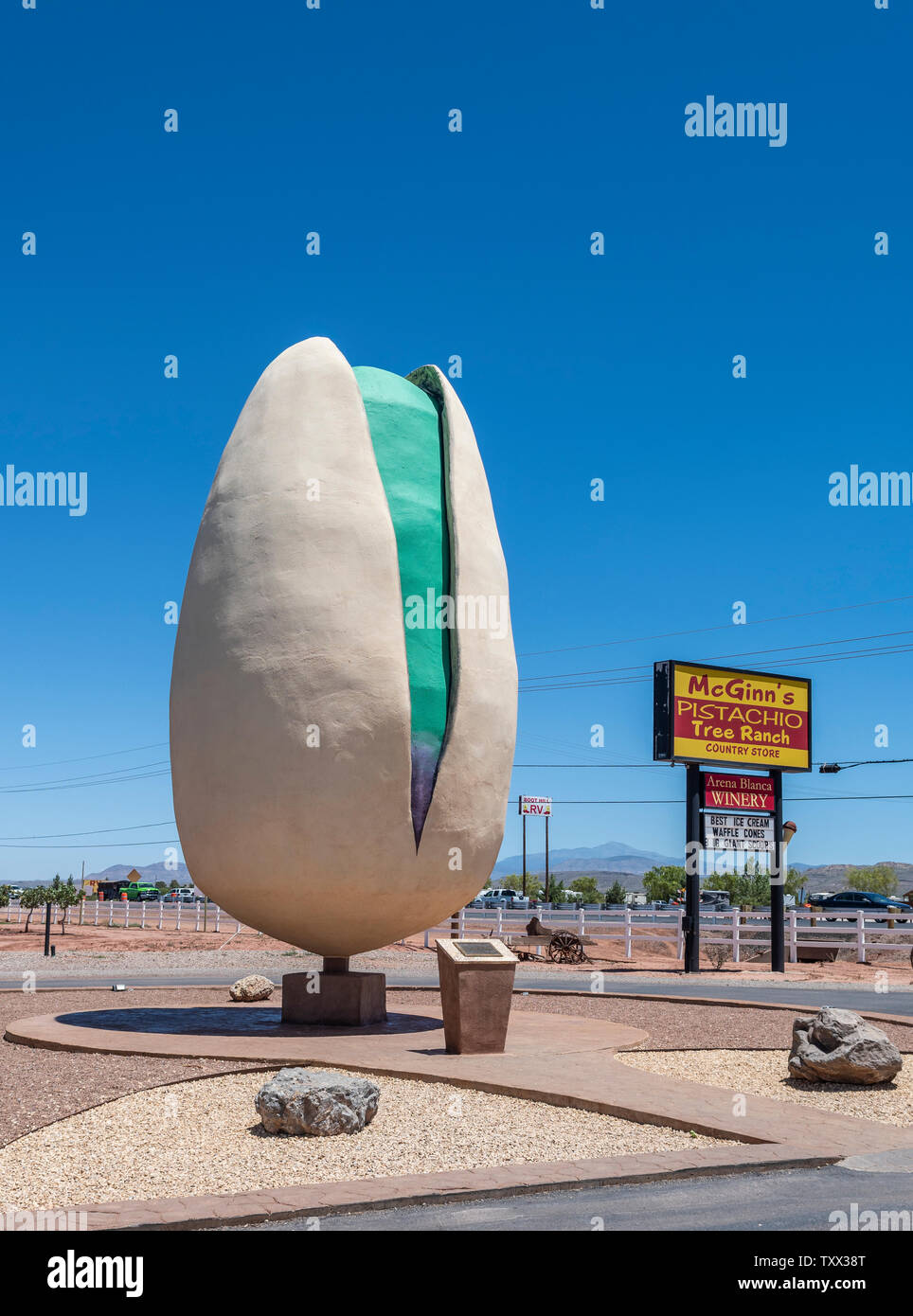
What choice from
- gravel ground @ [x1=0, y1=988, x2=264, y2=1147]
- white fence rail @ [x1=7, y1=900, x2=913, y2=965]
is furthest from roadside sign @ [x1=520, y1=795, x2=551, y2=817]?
gravel ground @ [x1=0, y1=988, x2=264, y2=1147]

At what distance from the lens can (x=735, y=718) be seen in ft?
93.8

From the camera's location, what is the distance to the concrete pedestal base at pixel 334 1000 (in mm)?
13406

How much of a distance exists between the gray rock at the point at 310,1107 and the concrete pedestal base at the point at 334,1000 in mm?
5410

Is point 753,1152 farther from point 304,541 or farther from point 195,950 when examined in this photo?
point 195,950

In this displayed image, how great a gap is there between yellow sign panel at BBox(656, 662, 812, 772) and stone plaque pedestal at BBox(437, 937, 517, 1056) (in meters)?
16.4

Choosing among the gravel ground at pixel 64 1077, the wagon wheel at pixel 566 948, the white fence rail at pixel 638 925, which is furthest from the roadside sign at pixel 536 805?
the gravel ground at pixel 64 1077

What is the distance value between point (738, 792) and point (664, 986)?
20.4 feet

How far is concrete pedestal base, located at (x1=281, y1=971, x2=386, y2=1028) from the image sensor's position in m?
13.4

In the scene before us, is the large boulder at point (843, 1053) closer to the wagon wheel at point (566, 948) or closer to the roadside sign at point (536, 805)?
the wagon wheel at point (566, 948)

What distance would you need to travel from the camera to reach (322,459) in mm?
12680

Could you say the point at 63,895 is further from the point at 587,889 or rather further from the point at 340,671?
the point at 587,889

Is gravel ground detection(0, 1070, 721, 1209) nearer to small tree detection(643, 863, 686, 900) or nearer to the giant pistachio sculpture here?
the giant pistachio sculpture
